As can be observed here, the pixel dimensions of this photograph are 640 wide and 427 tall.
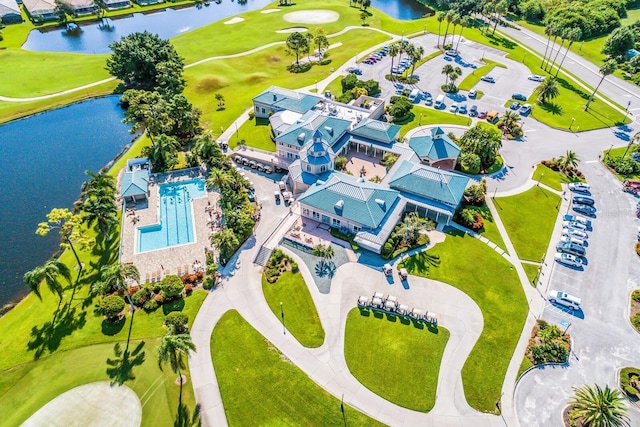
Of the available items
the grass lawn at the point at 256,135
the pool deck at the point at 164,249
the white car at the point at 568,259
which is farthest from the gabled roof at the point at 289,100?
the white car at the point at 568,259

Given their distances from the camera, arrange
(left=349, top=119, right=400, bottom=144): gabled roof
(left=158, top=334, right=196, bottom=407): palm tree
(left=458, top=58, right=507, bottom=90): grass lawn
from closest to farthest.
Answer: (left=158, top=334, right=196, bottom=407): palm tree
(left=349, top=119, right=400, bottom=144): gabled roof
(left=458, top=58, right=507, bottom=90): grass lawn

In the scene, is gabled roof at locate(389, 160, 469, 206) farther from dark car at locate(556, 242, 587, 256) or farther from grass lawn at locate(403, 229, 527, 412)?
dark car at locate(556, 242, 587, 256)

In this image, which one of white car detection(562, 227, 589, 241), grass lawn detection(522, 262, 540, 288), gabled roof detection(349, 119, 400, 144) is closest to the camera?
grass lawn detection(522, 262, 540, 288)

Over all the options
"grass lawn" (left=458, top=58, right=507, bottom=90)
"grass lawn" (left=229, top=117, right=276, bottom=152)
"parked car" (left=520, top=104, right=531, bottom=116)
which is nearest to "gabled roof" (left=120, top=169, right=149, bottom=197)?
"grass lawn" (left=229, top=117, right=276, bottom=152)

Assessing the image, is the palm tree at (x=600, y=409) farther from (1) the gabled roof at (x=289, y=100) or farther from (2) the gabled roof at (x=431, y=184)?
(1) the gabled roof at (x=289, y=100)

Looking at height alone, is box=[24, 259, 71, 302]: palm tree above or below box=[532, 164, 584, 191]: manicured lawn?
below

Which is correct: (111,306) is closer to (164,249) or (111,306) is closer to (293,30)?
(164,249)
